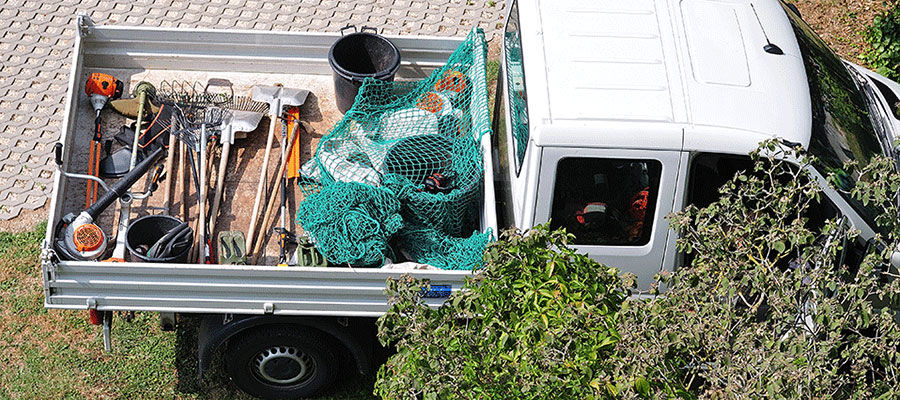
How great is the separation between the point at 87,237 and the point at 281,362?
138cm

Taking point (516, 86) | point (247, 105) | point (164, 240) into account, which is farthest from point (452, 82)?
point (164, 240)

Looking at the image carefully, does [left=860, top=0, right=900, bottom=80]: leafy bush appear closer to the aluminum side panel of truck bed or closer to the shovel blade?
the aluminum side panel of truck bed

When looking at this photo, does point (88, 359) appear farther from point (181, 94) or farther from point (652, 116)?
point (652, 116)

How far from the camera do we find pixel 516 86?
5.60 metres

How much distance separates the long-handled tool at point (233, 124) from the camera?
5.73 m

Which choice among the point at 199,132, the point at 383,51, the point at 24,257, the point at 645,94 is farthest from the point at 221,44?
the point at 645,94

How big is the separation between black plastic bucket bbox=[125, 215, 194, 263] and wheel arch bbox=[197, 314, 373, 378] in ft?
1.42

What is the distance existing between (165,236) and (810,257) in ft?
11.2

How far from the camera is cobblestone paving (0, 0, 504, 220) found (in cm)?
802

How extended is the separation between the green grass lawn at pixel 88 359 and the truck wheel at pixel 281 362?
0.25 metres

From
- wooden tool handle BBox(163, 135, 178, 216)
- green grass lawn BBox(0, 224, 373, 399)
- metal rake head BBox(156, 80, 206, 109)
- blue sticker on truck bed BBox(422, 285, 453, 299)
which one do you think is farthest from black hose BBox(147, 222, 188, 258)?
blue sticker on truck bed BBox(422, 285, 453, 299)

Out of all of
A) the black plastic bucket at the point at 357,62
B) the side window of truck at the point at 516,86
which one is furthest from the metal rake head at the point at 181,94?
the side window of truck at the point at 516,86

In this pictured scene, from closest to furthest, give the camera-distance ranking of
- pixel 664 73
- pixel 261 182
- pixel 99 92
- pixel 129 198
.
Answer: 1. pixel 664 73
2. pixel 129 198
3. pixel 261 182
4. pixel 99 92

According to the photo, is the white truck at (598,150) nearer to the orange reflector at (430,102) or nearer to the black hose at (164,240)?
the black hose at (164,240)
